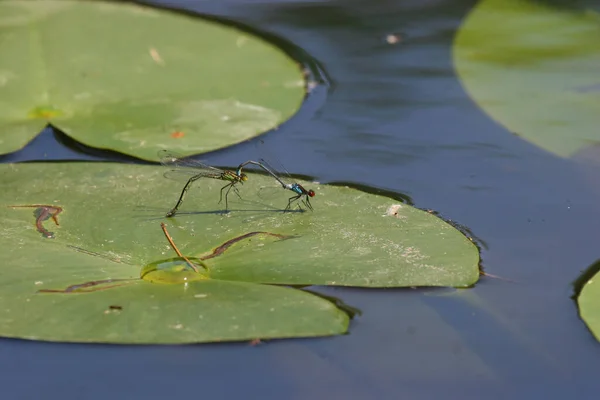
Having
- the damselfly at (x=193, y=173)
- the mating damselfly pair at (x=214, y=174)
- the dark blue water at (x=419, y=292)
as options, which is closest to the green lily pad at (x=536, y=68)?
the dark blue water at (x=419, y=292)

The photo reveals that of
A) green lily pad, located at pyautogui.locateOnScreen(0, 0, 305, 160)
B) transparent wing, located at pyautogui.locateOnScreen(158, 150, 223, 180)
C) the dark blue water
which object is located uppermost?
green lily pad, located at pyautogui.locateOnScreen(0, 0, 305, 160)

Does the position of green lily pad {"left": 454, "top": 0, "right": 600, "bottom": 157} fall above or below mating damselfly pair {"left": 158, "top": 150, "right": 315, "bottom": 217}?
above

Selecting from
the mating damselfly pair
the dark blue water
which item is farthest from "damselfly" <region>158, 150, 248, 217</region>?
the dark blue water

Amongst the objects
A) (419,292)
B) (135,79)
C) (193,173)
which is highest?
(135,79)

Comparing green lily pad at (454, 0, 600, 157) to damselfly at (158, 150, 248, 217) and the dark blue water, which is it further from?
damselfly at (158, 150, 248, 217)

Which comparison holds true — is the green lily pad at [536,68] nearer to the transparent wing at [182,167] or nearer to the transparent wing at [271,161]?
the transparent wing at [271,161]

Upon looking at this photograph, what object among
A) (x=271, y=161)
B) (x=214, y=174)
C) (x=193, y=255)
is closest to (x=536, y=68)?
(x=271, y=161)

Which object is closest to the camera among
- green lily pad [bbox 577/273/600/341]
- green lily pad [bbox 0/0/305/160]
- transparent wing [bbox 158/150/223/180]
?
green lily pad [bbox 577/273/600/341]

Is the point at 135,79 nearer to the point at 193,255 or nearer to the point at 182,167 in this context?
the point at 182,167
